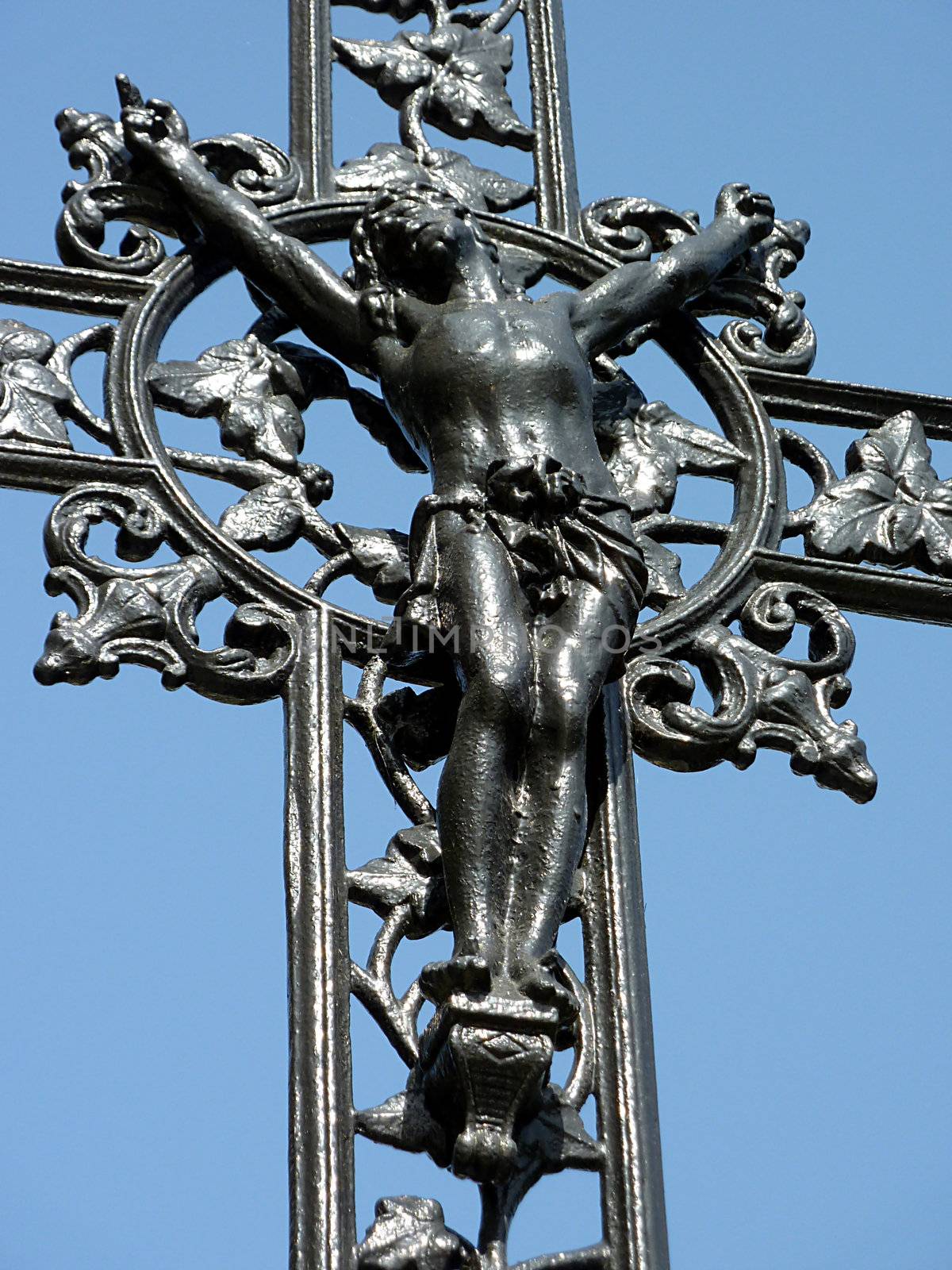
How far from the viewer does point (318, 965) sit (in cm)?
458

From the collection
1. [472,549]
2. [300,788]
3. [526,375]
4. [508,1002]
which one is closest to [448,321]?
[526,375]

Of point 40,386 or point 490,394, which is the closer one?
point 490,394

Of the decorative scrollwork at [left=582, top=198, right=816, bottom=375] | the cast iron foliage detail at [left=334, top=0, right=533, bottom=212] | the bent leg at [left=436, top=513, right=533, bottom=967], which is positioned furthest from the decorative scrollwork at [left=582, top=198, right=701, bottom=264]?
the bent leg at [left=436, top=513, right=533, bottom=967]

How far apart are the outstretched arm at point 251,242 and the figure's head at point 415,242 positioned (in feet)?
0.25

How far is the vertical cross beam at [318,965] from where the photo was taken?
14.1 feet

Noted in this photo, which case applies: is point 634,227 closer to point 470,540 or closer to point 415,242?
point 415,242

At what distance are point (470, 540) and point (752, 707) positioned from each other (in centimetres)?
65

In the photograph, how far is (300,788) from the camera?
481cm

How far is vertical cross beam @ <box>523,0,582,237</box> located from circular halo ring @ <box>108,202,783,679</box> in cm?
15

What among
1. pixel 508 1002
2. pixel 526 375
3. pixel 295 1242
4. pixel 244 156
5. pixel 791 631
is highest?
pixel 244 156

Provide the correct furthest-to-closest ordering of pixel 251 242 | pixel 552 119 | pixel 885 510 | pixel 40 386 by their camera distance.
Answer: pixel 552 119
pixel 885 510
pixel 251 242
pixel 40 386

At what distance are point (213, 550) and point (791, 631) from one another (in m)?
1.09

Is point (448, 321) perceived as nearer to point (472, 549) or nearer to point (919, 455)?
point (472, 549)

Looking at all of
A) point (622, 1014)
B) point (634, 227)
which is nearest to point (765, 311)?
point (634, 227)
